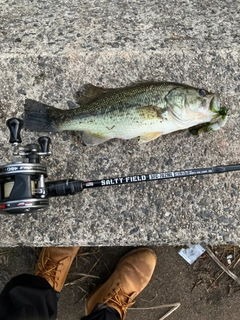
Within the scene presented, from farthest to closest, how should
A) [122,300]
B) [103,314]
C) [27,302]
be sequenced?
1. [122,300]
2. [103,314]
3. [27,302]

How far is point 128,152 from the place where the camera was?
2.54m

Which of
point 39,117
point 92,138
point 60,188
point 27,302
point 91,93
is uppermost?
point 91,93

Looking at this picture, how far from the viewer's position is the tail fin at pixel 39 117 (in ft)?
7.75

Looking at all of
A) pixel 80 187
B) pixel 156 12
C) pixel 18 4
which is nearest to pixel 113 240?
pixel 80 187

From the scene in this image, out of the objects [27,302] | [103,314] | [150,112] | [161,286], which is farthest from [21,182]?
[161,286]

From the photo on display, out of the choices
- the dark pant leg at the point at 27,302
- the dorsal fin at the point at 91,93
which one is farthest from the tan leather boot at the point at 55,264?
the dorsal fin at the point at 91,93

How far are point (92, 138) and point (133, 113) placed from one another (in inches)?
13.7

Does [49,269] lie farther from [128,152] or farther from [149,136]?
[149,136]

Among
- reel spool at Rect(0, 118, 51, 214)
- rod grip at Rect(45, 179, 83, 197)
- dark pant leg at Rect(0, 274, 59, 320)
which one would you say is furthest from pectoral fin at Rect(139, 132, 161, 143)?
dark pant leg at Rect(0, 274, 59, 320)

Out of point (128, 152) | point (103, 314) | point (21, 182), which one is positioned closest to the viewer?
point (21, 182)

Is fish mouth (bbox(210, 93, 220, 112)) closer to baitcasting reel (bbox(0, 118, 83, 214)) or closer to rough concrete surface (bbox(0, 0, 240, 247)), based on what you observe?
rough concrete surface (bbox(0, 0, 240, 247))

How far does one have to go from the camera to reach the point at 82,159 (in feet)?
8.30

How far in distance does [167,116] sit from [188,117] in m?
0.13

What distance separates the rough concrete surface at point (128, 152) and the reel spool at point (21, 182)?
42 centimetres
